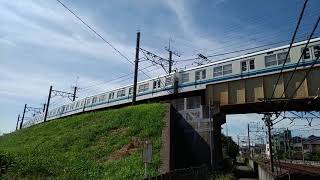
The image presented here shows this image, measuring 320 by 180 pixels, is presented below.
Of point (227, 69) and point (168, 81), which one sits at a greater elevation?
point (168, 81)

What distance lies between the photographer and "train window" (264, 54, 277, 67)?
23425mm

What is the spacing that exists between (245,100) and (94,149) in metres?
12.3

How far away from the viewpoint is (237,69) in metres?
25.9

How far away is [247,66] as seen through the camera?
25156 mm

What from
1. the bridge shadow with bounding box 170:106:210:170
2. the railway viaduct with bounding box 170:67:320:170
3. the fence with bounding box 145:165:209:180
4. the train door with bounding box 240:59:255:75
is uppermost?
the train door with bounding box 240:59:255:75

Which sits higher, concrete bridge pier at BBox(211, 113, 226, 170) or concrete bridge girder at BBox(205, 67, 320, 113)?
concrete bridge girder at BBox(205, 67, 320, 113)

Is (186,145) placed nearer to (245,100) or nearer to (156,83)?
(245,100)

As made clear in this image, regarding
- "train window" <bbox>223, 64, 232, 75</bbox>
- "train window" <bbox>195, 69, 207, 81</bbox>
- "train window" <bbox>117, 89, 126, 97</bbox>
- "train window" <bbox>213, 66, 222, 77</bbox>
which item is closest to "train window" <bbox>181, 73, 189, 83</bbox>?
"train window" <bbox>195, 69, 207, 81</bbox>

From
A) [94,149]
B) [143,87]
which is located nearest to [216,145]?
[94,149]

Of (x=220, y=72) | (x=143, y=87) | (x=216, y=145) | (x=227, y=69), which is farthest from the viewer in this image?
(x=143, y=87)

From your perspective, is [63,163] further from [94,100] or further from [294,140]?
[294,140]

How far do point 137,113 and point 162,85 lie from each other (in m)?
6.34

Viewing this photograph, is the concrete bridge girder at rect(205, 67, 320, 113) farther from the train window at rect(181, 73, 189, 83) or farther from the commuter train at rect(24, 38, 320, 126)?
the train window at rect(181, 73, 189, 83)

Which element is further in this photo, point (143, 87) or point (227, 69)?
point (143, 87)
